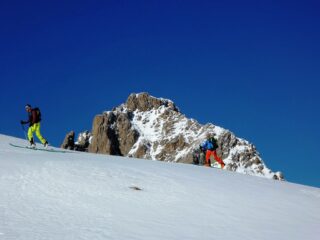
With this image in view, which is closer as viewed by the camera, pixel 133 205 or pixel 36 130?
pixel 133 205

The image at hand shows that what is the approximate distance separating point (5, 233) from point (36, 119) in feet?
49.0

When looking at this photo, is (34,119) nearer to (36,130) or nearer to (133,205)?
(36,130)

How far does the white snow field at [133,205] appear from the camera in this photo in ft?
28.8

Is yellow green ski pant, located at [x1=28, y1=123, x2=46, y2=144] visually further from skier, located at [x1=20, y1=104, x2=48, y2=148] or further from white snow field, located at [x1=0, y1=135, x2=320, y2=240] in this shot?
white snow field, located at [x1=0, y1=135, x2=320, y2=240]

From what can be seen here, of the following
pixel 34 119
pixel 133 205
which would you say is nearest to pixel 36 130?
pixel 34 119

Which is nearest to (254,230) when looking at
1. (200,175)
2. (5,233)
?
(5,233)

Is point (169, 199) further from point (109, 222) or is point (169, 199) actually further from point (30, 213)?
point (30, 213)

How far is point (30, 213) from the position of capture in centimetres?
917

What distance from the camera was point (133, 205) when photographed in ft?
38.0

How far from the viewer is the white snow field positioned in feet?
28.8

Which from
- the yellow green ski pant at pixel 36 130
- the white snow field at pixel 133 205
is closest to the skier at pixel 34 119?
the yellow green ski pant at pixel 36 130

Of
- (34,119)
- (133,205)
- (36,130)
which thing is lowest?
(133,205)

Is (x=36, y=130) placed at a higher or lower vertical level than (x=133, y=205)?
higher

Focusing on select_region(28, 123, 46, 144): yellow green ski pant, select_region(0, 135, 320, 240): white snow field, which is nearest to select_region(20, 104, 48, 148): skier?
select_region(28, 123, 46, 144): yellow green ski pant
